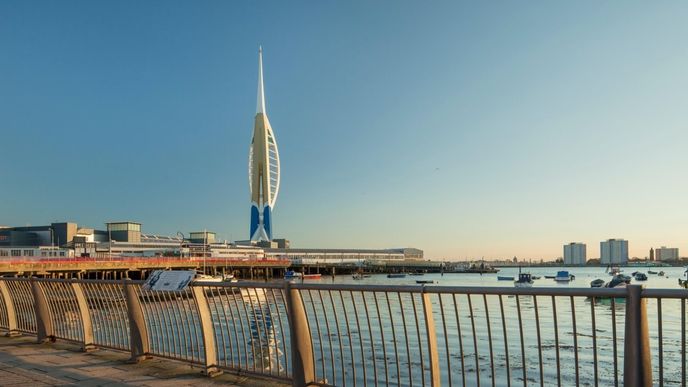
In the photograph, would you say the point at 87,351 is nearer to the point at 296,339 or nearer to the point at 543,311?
the point at 296,339

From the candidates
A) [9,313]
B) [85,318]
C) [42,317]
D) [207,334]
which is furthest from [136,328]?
[9,313]

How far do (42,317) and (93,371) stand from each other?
3.49m

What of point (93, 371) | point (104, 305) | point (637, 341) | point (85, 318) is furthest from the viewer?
point (104, 305)

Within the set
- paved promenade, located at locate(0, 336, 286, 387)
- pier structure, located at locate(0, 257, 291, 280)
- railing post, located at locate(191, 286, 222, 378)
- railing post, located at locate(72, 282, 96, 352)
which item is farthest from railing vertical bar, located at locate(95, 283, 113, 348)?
pier structure, located at locate(0, 257, 291, 280)

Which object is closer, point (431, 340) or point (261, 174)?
point (431, 340)

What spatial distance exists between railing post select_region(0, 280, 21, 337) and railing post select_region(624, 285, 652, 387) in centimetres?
1123

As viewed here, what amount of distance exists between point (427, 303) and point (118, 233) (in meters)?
149

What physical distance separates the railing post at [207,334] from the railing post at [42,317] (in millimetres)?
4337

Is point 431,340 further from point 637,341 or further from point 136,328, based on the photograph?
point 136,328

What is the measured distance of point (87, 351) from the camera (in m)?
8.85

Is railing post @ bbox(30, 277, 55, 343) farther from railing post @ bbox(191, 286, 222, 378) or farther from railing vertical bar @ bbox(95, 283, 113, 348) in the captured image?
railing post @ bbox(191, 286, 222, 378)

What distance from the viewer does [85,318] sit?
9039 mm

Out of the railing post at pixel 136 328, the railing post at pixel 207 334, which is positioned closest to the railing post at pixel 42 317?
the railing post at pixel 136 328

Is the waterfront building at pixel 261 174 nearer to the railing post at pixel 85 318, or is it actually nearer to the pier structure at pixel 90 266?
the pier structure at pixel 90 266
